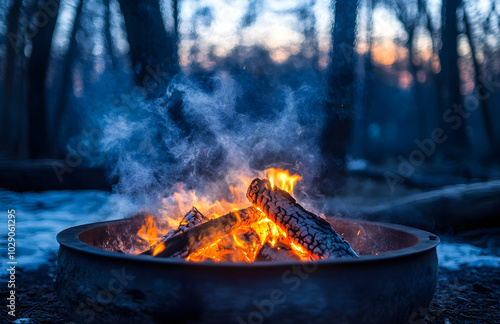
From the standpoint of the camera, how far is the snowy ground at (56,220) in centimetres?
450

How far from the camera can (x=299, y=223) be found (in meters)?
2.69

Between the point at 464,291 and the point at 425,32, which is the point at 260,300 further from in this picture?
the point at 425,32

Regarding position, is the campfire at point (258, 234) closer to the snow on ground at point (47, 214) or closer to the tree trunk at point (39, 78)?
the snow on ground at point (47, 214)

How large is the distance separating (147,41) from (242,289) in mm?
3985

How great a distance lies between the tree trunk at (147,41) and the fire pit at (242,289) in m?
3.21

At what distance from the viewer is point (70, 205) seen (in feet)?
19.8

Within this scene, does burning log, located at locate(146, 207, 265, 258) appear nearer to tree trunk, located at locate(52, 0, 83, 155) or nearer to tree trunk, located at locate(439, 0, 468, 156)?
tree trunk, located at locate(52, 0, 83, 155)

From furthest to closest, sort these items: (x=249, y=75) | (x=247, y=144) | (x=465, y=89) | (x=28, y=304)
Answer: (x=465, y=89) < (x=249, y=75) < (x=247, y=144) < (x=28, y=304)

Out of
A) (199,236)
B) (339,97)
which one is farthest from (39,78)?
(199,236)

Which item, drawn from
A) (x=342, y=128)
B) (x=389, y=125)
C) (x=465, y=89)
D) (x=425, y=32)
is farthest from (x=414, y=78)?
(x=389, y=125)

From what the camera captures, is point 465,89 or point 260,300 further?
point 465,89

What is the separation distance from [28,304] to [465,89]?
106 feet

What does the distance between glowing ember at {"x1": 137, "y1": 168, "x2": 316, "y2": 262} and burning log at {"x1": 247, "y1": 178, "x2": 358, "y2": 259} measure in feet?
0.32

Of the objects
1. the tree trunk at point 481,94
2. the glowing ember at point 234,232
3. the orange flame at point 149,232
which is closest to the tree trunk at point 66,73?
the glowing ember at point 234,232
